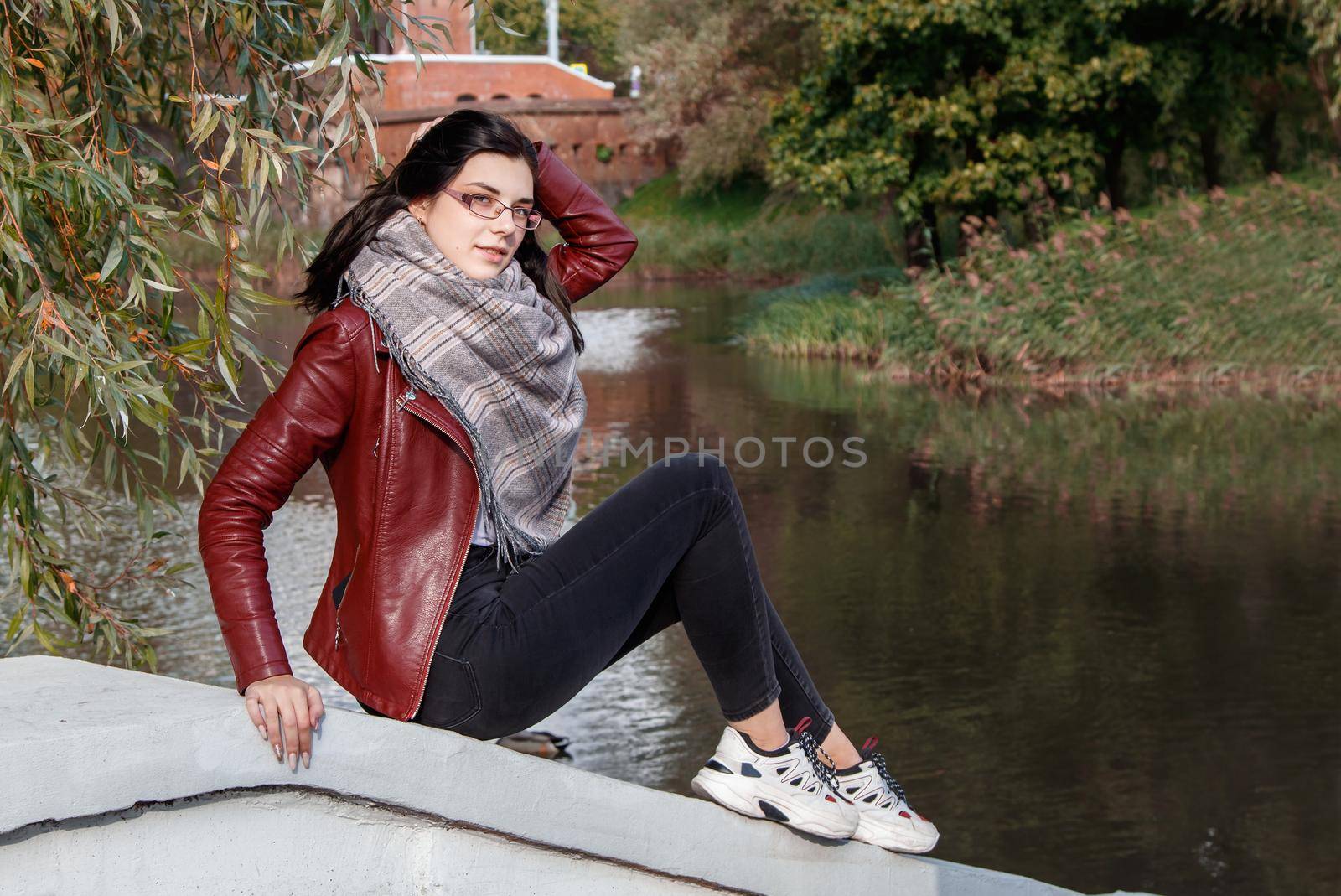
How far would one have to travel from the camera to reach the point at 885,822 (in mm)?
2701

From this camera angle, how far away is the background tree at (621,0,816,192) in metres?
→ 19.3

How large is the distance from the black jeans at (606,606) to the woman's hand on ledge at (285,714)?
287mm

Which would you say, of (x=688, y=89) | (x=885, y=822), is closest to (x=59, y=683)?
(x=885, y=822)

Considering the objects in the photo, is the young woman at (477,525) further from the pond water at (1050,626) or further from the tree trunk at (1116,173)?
the tree trunk at (1116,173)

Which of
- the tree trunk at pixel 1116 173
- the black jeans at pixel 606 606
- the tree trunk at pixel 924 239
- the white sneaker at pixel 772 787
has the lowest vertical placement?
the tree trunk at pixel 924 239

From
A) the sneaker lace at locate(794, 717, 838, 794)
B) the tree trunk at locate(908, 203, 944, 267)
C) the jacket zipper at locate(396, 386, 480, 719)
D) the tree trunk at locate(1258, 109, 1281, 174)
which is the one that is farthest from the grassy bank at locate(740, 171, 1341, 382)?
the jacket zipper at locate(396, 386, 480, 719)

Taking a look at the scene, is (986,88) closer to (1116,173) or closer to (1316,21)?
(1316,21)

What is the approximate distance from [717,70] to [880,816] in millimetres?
22478

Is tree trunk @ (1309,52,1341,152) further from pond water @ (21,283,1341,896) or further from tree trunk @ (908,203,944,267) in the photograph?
pond water @ (21,283,1341,896)

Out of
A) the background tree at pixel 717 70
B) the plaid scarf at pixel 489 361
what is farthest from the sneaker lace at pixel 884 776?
the background tree at pixel 717 70

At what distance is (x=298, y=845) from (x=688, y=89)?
25.2 metres

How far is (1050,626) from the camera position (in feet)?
20.4

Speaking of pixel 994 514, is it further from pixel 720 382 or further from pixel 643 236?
pixel 643 236

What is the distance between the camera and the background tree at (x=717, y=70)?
19328 millimetres
